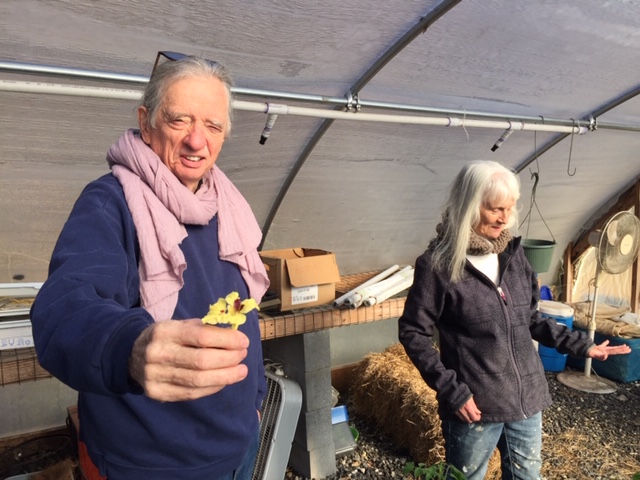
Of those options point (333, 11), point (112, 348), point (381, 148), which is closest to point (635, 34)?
point (381, 148)

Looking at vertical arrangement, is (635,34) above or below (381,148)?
above

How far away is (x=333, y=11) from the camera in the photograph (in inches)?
84.4

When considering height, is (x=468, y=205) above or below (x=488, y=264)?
above

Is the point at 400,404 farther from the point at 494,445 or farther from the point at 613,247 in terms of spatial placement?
the point at 613,247

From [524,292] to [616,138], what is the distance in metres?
3.54

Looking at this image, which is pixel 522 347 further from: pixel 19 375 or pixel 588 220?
pixel 588 220

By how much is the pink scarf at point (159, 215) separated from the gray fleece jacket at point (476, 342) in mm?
A: 1047

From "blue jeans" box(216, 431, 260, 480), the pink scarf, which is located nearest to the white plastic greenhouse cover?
the pink scarf

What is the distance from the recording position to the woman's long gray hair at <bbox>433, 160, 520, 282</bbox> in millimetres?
2043

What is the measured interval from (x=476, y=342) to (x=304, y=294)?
1140 mm

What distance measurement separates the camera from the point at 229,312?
69 cm

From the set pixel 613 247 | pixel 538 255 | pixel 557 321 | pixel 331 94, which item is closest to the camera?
pixel 331 94

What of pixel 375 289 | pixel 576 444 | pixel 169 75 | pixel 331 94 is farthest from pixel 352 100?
pixel 576 444

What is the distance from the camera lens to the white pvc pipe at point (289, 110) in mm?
1922
